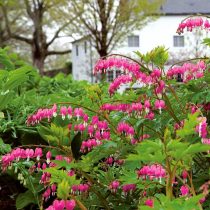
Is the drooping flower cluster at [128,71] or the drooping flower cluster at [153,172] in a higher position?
the drooping flower cluster at [128,71]

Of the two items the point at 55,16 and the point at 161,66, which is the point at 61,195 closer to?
the point at 161,66

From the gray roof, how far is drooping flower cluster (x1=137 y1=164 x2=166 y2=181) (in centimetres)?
6313

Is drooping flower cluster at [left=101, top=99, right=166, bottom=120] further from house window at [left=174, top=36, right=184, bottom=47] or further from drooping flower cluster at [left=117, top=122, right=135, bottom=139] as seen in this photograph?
house window at [left=174, top=36, right=184, bottom=47]

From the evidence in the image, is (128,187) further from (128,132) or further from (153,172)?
(153,172)

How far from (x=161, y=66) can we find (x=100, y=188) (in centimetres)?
→ 70

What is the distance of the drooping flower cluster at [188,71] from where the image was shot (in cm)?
322

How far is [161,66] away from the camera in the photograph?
2859 mm

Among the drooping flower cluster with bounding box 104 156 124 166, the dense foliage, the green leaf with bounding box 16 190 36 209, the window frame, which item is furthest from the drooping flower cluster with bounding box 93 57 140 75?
the window frame

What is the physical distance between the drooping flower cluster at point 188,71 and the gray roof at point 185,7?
6211 cm

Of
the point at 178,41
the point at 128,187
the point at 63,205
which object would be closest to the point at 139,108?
the point at 128,187

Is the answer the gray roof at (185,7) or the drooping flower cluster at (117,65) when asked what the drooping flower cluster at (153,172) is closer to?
the drooping flower cluster at (117,65)

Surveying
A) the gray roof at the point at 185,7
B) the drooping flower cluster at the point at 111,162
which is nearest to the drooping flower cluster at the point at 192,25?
the drooping flower cluster at the point at 111,162

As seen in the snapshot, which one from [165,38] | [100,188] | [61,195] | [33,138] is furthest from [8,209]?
[165,38]

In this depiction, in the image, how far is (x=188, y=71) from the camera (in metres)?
3.31
